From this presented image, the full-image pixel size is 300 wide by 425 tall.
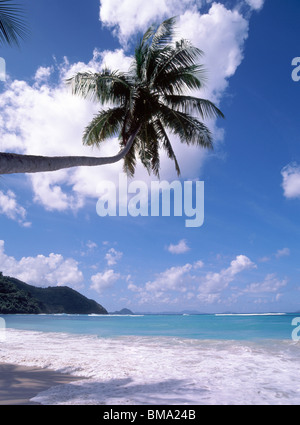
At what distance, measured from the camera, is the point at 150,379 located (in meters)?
5.90

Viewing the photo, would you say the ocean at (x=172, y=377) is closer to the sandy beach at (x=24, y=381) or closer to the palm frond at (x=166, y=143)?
the sandy beach at (x=24, y=381)

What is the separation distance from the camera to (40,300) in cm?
7462

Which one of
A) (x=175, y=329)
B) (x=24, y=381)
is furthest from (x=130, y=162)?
(x=175, y=329)

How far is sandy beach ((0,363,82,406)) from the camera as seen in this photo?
4549 mm

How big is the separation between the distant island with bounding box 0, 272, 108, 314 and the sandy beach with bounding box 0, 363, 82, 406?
5879cm

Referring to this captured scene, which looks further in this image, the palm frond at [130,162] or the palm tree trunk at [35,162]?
the palm frond at [130,162]

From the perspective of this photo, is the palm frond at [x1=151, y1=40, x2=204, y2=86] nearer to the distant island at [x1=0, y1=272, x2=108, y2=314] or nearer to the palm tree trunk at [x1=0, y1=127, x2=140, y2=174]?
the palm tree trunk at [x1=0, y1=127, x2=140, y2=174]

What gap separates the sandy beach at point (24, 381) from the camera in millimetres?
4549

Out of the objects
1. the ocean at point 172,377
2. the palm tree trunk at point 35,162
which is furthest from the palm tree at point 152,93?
the ocean at point 172,377

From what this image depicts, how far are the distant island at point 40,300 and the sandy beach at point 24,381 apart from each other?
193 ft

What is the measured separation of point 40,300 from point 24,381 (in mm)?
75617
